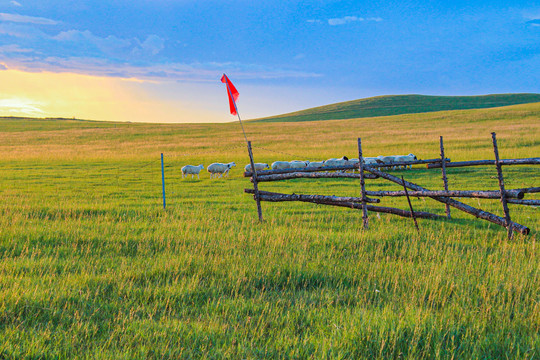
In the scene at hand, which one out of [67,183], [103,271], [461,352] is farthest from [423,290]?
[67,183]

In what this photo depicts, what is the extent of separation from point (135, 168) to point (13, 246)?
19382mm

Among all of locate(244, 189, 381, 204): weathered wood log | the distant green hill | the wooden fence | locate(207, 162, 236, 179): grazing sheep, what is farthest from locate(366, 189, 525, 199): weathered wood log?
the distant green hill

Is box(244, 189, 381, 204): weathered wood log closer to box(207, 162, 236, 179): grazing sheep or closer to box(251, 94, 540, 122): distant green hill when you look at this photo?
box(207, 162, 236, 179): grazing sheep

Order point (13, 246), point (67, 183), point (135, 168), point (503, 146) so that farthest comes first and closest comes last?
point (503, 146), point (135, 168), point (67, 183), point (13, 246)

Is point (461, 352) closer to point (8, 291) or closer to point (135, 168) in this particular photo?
point (8, 291)

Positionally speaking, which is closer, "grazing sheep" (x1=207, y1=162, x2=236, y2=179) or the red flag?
the red flag

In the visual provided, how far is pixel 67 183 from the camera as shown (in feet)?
64.6

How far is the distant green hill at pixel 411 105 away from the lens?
101938 mm

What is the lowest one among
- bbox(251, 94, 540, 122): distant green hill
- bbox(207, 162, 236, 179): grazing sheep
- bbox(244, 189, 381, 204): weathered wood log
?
bbox(244, 189, 381, 204): weathered wood log

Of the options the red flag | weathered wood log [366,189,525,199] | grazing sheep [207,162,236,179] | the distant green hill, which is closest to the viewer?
weathered wood log [366,189,525,199]

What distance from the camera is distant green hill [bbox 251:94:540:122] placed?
102 m

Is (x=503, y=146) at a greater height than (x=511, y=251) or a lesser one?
greater

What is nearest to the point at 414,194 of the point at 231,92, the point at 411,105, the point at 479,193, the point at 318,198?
the point at 479,193

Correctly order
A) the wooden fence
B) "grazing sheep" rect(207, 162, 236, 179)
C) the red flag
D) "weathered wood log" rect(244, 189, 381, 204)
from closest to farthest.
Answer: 1. the wooden fence
2. "weathered wood log" rect(244, 189, 381, 204)
3. the red flag
4. "grazing sheep" rect(207, 162, 236, 179)
